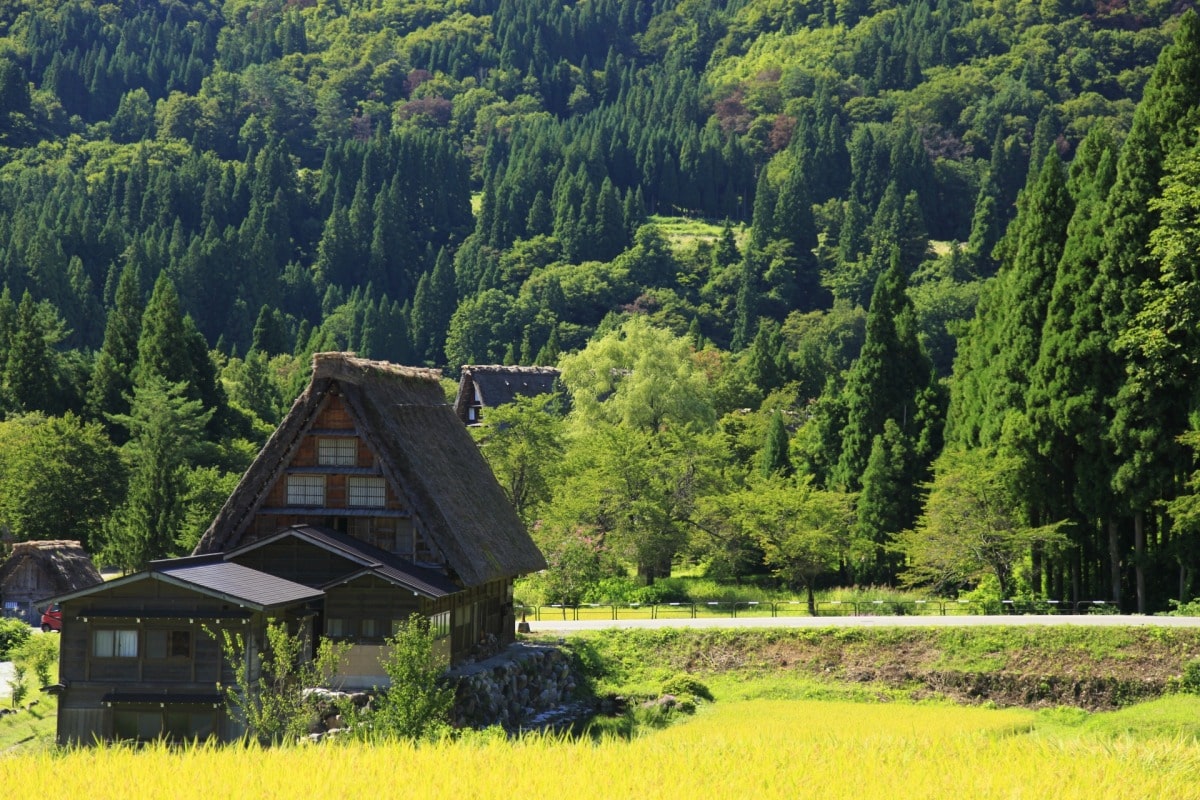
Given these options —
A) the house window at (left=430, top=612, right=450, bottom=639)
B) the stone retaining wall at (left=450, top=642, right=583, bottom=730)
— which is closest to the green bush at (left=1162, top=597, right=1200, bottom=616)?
the stone retaining wall at (left=450, top=642, right=583, bottom=730)

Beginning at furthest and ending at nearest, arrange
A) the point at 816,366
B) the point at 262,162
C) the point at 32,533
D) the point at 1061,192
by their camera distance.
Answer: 1. the point at 262,162
2. the point at 816,366
3. the point at 32,533
4. the point at 1061,192

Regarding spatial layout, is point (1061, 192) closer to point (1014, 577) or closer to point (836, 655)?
point (1014, 577)

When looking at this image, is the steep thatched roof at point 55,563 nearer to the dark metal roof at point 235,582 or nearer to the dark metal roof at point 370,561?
the dark metal roof at point 370,561

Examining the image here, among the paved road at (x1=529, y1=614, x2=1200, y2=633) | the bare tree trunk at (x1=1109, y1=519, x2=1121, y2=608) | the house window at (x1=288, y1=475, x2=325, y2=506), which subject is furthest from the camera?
the bare tree trunk at (x1=1109, y1=519, x2=1121, y2=608)

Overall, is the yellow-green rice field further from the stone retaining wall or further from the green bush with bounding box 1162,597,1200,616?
the green bush with bounding box 1162,597,1200,616

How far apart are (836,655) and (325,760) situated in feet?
73.3

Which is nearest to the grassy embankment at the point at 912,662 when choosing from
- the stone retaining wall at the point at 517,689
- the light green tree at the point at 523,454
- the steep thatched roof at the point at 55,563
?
the stone retaining wall at the point at 517,689

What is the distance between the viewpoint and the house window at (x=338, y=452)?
1449 inches

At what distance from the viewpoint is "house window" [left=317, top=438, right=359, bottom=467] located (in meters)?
36.8

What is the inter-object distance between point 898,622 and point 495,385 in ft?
165

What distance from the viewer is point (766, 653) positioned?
4041 cm

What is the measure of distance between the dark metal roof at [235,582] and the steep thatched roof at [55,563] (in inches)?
768

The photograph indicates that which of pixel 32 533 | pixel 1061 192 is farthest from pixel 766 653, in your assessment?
pixel 32 533

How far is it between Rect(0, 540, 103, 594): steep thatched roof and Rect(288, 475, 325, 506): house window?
17575 millimetres
